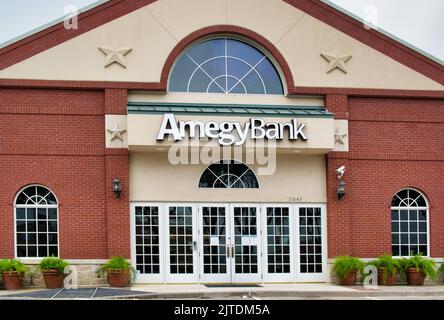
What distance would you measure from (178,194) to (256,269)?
322 centimetres

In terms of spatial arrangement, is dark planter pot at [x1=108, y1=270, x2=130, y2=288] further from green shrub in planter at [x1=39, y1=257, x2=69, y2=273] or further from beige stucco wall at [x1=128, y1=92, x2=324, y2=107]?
beige stucco wall at [x1=128, y1=92, x2=324, y2=107]

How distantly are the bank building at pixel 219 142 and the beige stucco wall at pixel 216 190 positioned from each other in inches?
1.6

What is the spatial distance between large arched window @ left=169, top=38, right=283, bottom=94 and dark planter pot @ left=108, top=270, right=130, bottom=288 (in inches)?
218

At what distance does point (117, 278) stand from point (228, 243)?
3.40 meters

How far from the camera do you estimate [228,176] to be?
Answer: 709 inches

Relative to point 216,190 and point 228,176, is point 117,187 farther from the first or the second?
Answer: point 228,176

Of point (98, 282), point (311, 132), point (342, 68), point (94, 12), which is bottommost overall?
point (98, 282)

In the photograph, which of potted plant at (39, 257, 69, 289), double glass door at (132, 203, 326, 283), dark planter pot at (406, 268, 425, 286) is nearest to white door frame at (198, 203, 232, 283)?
double glass door at (132, 203, 326, 283)

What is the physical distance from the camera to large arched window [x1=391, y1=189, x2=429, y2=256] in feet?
61.1

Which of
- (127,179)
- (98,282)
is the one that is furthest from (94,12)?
(98,282)

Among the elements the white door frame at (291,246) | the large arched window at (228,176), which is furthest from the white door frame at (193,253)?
the white door frame at (291,246)

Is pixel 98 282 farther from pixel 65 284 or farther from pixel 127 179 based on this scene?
pixel 127 179

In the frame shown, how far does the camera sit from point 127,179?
17297mm

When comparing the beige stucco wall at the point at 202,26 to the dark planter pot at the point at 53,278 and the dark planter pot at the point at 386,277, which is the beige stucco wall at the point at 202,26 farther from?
the dark planter pot at the point at 386,277
